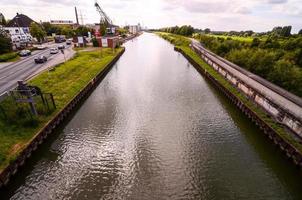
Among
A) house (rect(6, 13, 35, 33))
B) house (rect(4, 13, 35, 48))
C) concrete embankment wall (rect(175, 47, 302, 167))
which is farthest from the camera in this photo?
house (rect(6, 13, 35, 33))

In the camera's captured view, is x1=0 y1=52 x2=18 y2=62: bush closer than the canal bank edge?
No

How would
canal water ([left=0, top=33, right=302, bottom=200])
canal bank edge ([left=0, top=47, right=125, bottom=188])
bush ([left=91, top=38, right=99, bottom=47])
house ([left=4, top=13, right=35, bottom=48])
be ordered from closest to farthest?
canal water ([left=0, top=33, right=302, bottom=200])
canal bank edge ([left=0, top=47, right=125, bottom=188])
house ([left=4, top=13, right=35, bottom=48])
bush ([left=91, top=38, right=99, bottom=47])

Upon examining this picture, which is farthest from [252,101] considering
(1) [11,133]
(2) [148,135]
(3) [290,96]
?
(1) [11,133]

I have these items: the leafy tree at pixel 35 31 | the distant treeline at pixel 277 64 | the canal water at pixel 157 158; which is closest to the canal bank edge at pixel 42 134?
the canal water at pixel 157 158

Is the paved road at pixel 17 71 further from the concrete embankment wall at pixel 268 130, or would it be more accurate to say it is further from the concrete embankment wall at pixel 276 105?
the concrete embankment wall at pixel 276 105

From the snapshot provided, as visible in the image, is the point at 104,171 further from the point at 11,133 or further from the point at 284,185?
the point at 284,185

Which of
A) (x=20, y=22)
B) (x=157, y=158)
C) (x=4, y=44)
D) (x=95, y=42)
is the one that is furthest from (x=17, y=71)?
(x=20, y=22)

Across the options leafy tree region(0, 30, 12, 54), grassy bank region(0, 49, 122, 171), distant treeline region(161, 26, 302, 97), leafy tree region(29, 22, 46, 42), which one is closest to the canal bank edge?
grassy bank region(0, 49, 122, 171)

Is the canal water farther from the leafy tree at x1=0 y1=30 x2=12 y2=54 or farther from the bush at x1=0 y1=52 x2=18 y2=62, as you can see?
the leafy tree at x1=0 y1=30 x2=12 y2=54

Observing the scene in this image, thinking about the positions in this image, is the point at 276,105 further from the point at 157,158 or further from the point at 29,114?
the point at 29,114
